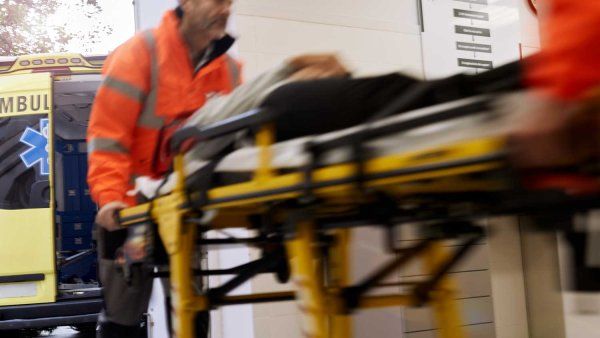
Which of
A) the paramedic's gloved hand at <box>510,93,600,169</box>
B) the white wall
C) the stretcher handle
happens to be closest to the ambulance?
the white wall

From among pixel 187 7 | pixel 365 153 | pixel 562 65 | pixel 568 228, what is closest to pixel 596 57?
pixel 562 65

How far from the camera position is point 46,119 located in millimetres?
5414

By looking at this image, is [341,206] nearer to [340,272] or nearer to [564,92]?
[340,272]

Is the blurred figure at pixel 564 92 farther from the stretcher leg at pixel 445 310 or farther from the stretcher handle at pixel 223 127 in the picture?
the stretcher leg at pixel 445 310

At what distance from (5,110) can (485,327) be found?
3678mm

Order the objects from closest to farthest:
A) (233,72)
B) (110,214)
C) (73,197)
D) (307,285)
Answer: (307,285) → (110,214) → (233,72) → (73,197)

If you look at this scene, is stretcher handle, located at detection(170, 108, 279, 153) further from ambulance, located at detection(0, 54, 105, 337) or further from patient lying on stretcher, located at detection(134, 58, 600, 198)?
ambulance, located at detection(0, 54, 105, 337)

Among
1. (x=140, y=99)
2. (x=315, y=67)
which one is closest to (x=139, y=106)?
(x=140, y=99)

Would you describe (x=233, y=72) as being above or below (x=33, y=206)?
above

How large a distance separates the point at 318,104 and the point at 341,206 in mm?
256

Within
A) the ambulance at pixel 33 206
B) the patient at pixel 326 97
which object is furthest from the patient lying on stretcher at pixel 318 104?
the ambulance at pixel 33 206

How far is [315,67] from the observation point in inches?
78.4

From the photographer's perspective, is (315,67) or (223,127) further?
(315,67)

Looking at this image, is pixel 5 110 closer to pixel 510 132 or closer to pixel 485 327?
pixel 485 327
